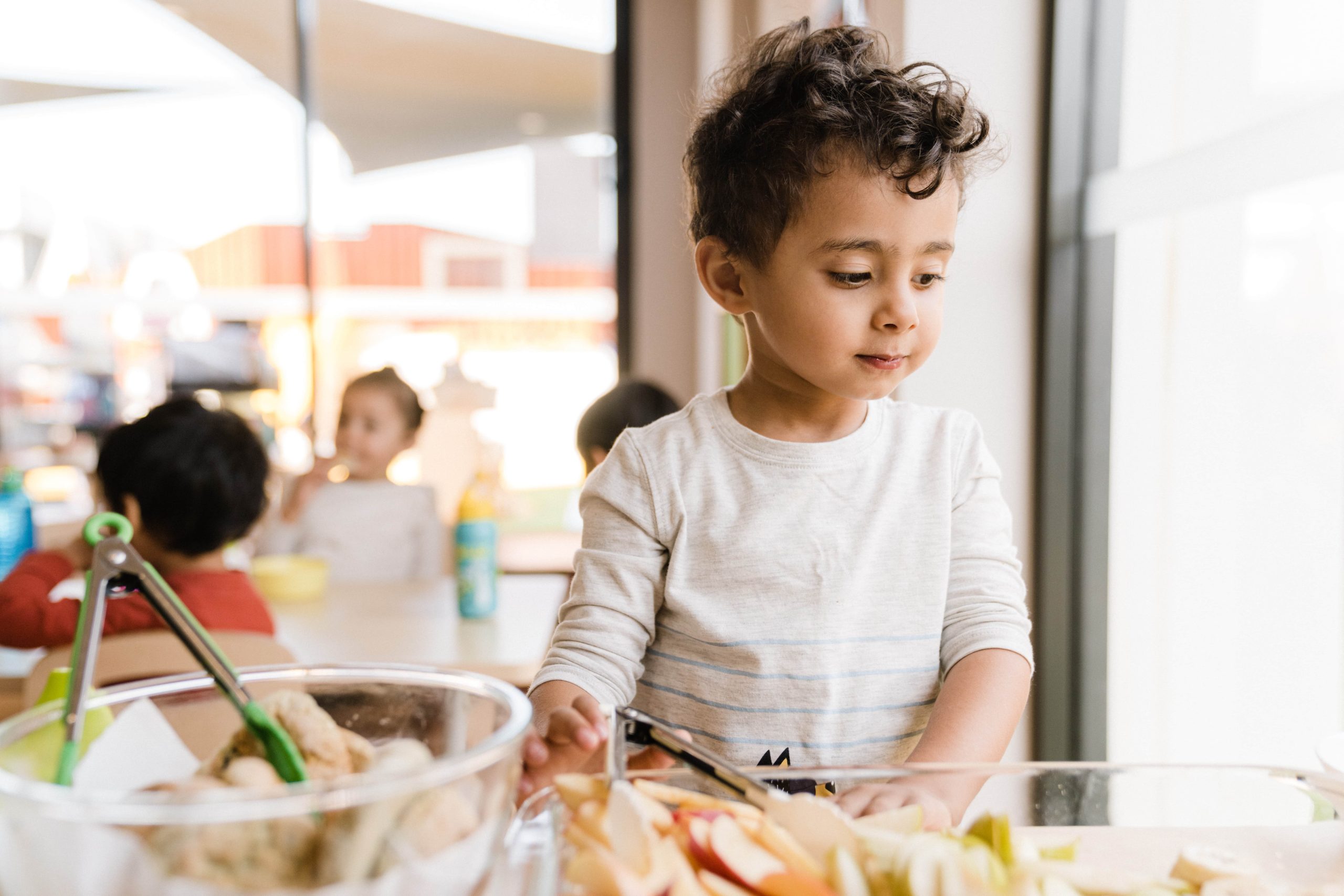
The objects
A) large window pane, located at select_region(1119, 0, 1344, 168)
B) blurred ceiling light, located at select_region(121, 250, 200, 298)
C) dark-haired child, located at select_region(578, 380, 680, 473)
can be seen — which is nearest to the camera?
large window pane, located at select_region(1119, 0, 1344, 168)

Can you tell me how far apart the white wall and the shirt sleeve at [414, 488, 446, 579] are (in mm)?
1537

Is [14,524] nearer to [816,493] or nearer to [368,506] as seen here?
[368,506]

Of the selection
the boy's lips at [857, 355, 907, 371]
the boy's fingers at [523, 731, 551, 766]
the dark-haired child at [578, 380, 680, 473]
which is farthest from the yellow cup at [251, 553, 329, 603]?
the boy's fingers at [523, 731, 551, 766]

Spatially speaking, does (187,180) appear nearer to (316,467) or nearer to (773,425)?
(316,467)

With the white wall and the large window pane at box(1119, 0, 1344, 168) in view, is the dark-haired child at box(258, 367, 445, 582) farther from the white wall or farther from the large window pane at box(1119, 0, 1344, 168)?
the large window pane at box(1119, 0, 1344, 168)

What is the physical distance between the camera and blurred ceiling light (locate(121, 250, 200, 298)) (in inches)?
153

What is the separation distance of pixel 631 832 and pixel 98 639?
210 mm

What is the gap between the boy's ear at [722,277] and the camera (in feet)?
2.97

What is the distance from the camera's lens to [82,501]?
13.4 feet

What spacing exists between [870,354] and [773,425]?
0.49 feet

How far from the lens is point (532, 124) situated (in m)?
3.97

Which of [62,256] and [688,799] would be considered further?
[62,256]

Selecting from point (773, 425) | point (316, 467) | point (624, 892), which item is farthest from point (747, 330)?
point (316, 467)

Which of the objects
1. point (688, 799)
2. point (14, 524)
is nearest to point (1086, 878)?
point (688, 799)
